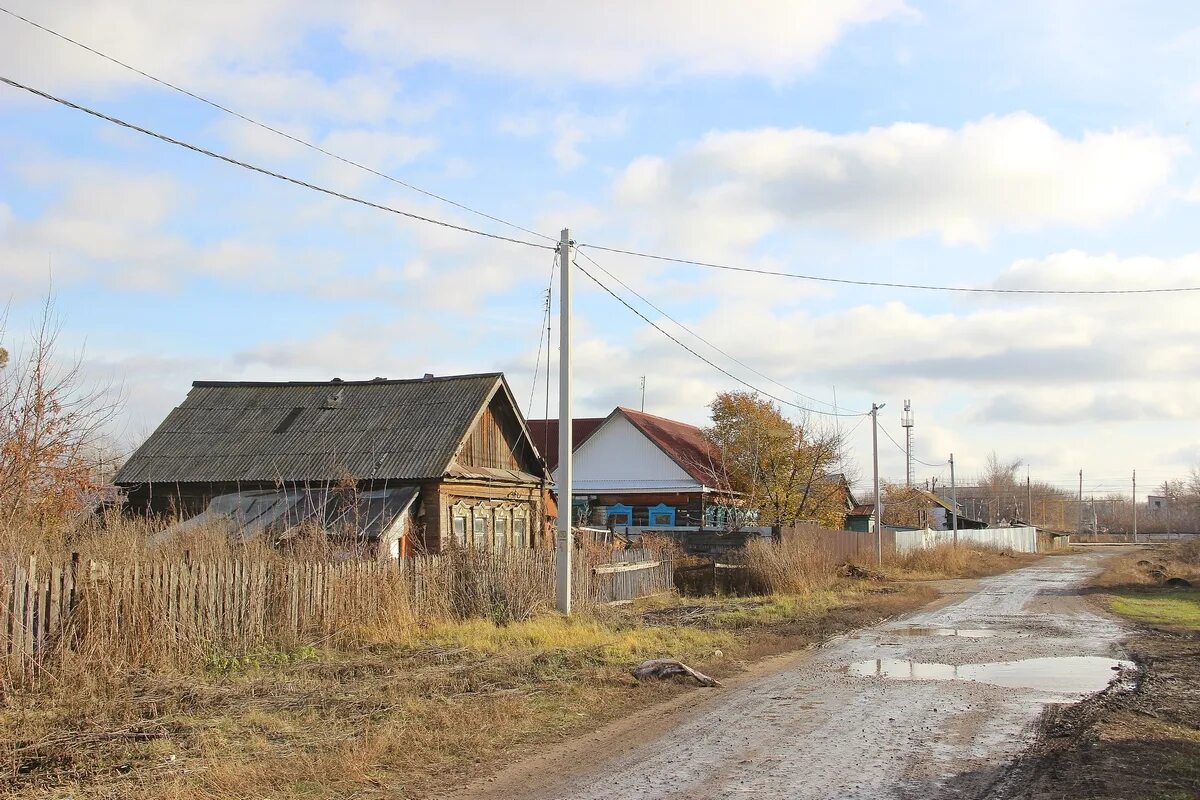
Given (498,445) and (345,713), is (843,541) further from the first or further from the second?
(345,713)

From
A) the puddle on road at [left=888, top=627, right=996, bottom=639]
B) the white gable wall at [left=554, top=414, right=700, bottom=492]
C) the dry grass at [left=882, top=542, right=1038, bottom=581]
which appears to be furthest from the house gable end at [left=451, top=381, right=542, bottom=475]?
the white gable wall at [left=554, top=414, right=700, bottom=492]

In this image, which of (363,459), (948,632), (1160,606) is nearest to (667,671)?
(948,632)

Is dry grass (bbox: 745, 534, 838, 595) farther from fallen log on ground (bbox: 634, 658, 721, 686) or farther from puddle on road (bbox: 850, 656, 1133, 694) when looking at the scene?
fallen log on ground (bbox: 634, 658, 721, 686)

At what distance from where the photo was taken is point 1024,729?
994 centimetres

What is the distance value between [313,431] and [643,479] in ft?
68.8

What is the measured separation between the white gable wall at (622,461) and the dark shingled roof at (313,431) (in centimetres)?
1835

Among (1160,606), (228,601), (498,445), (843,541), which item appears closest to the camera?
(228,601)

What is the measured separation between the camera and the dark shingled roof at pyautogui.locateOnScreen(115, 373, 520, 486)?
25.7 meters

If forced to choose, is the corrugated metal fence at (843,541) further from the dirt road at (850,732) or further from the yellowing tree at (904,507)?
the yellowing tree at (904,507)

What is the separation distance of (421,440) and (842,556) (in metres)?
18.0

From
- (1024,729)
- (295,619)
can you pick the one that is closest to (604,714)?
(1024,729)

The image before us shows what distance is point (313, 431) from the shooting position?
27.8m

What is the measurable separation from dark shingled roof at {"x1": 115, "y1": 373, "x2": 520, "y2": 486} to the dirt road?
41.0 ft

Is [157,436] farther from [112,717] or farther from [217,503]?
[112,717]
